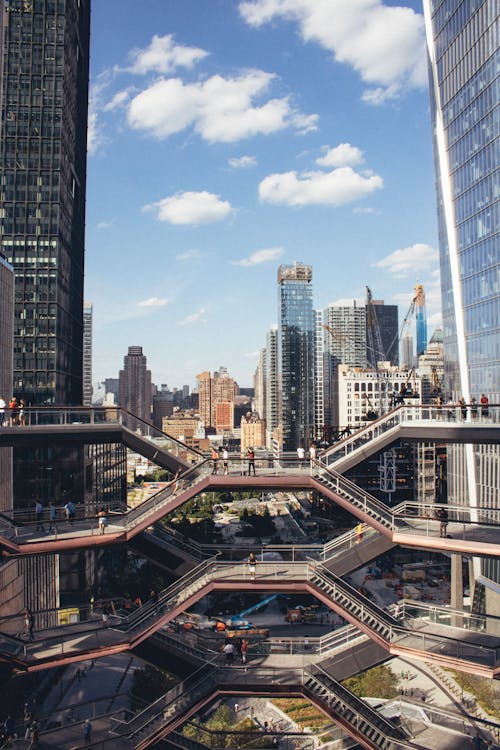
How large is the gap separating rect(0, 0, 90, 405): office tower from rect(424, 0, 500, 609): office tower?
42.2 metres

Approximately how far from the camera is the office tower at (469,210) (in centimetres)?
5612

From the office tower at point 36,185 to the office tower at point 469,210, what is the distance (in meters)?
42.2

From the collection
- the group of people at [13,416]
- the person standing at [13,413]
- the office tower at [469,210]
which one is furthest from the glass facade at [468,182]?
the person standing at [13,413]

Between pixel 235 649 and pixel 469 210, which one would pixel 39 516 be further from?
pixel 469 210

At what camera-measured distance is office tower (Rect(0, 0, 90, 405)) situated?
7331 cm

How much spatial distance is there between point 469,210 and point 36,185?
155 feet

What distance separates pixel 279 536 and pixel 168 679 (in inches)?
2609

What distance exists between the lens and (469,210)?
60.8 m

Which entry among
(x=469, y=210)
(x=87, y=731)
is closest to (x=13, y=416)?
(x=87, y=731)

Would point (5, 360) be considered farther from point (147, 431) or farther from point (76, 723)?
point (76, 723)

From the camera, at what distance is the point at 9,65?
7431 cm

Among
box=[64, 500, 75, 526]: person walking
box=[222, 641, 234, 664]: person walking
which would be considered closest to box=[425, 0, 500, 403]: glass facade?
box=[222, 641, 234, 664]: person walking

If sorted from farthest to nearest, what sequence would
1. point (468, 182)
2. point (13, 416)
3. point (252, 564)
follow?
1. point (468, 182)
2. point (252, 564)
3. point (13, 416)

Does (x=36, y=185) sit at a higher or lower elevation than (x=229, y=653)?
higher
